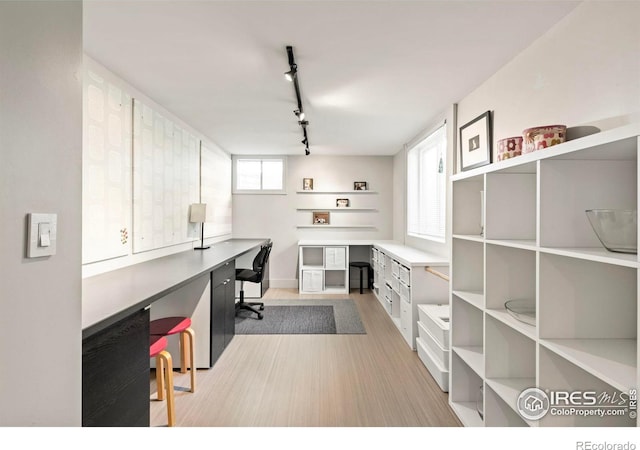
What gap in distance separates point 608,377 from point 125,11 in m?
2.69

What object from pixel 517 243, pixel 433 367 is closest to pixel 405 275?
pixel 433 367

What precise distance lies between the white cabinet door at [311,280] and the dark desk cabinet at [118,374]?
3980mm

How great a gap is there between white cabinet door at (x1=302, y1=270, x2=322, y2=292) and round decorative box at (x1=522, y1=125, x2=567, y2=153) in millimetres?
4183

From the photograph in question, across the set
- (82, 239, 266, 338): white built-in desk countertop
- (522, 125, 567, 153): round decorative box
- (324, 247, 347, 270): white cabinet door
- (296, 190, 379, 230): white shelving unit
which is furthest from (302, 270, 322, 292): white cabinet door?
(522, 125, 567, 153): round decorative box

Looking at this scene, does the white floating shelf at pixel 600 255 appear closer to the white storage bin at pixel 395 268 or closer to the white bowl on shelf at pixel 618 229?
the white bowl on shelf at pixel 618 229

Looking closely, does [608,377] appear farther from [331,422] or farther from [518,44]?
[518,44]

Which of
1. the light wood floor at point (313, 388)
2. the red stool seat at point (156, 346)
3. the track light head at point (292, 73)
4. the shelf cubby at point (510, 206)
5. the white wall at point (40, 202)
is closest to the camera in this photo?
the white wall at point (40, 202)

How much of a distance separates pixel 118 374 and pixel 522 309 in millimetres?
1953

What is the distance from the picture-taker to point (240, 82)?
274 centimetres

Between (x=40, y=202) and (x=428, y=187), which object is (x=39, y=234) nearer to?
(x=40, y=202)

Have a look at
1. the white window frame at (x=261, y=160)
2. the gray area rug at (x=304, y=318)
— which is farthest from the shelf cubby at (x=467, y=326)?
the white window frame at (x=261, y=160)

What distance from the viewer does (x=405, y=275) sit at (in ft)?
11.7

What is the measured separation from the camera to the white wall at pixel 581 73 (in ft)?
4.97

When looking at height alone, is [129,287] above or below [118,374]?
above
